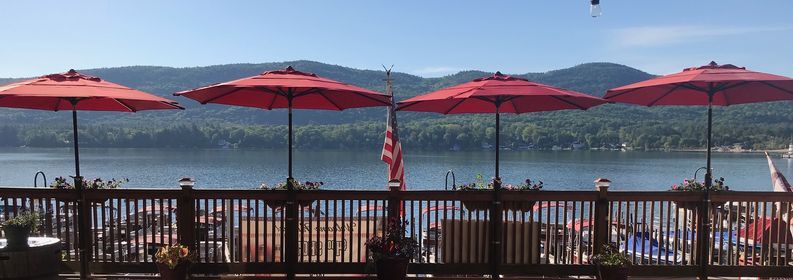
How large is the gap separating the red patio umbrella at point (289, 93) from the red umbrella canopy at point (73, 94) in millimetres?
592

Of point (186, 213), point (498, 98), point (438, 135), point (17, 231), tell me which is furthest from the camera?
point (438, 135)

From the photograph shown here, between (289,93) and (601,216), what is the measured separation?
11.0ft

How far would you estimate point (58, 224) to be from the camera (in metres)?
5.36

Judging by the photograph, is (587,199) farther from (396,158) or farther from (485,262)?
(396,158)

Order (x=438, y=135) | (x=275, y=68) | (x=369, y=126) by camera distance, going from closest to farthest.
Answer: (x=369, y=126), (x=438, y=135), (x=275, y=68)

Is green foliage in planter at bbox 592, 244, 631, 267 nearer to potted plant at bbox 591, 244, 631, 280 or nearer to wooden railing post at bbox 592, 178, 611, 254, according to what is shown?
potted plant at bbox 591, 244, 631, 280

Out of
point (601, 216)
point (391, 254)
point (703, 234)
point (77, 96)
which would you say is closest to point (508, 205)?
point (601, 216)

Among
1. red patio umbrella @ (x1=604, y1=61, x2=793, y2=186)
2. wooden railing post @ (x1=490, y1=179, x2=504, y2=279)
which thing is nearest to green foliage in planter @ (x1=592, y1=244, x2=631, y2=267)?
wooden railing post @ (x1=490, y1=179, x2=504, y2=279)

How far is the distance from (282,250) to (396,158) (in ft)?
10.9

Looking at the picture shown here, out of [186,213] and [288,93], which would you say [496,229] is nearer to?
[288,93]

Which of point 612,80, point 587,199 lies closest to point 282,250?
point 587,199

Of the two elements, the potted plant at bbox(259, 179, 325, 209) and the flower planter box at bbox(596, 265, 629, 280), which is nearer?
the flower planter box at bbox(596, 265, 629, 280)

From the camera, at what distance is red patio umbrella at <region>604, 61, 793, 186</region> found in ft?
16.3

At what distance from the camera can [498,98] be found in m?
5.71
